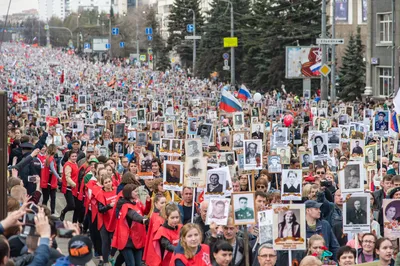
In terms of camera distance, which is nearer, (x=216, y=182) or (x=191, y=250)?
(x=191, y=250)

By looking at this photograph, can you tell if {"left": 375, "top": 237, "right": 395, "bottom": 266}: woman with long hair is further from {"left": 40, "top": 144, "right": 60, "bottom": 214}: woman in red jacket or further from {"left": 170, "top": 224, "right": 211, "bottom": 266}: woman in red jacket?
{"left": 40, "top": 144, "right": 60, "bottom": 214}: woman in red jacket

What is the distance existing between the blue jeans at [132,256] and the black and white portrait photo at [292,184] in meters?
1.85

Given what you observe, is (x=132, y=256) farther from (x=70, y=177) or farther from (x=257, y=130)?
(x=257, y=130)

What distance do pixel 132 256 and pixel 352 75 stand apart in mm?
48705

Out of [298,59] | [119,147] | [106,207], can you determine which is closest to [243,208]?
[106,207]

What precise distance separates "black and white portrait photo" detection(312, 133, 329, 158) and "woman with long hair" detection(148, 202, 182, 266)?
295 inches

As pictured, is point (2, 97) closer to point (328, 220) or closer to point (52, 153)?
point (328, 220)

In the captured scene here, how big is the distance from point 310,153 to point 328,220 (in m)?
6.02

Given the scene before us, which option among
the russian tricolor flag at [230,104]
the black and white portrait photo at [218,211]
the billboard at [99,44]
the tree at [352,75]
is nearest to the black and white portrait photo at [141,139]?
the russian tricolor flag at [230,104]

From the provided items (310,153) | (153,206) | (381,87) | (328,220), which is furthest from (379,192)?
(381,87)

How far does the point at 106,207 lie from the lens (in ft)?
48.3

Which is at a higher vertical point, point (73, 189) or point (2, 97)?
point (2, 97)

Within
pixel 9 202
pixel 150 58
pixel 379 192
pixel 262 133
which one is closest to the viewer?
pixel 9 202

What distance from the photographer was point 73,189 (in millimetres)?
18375
